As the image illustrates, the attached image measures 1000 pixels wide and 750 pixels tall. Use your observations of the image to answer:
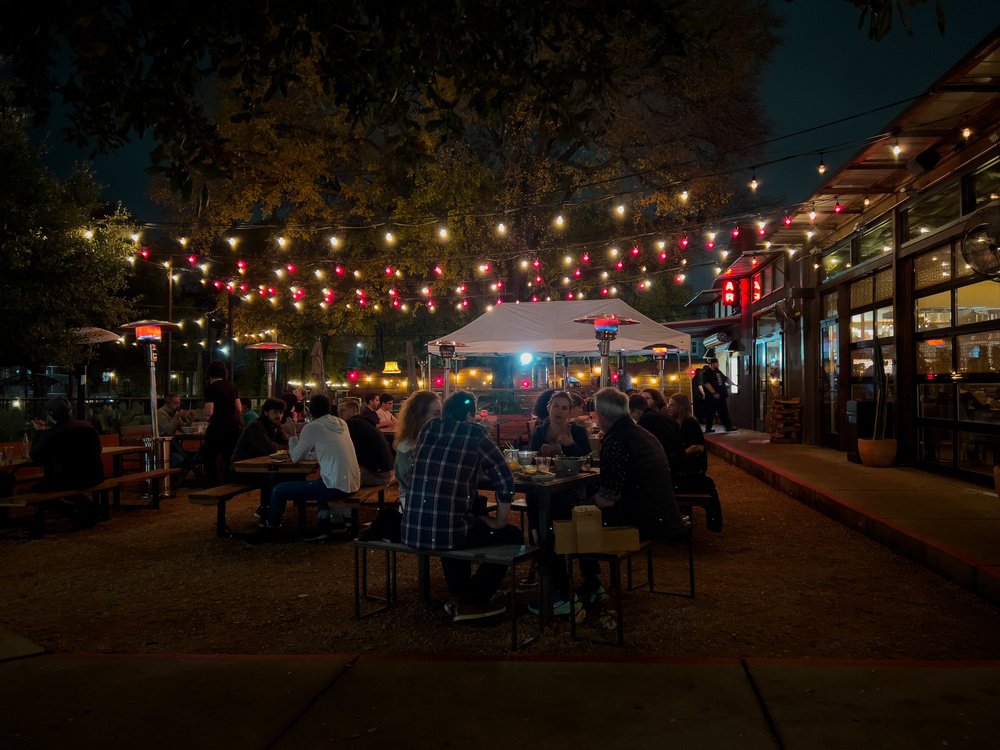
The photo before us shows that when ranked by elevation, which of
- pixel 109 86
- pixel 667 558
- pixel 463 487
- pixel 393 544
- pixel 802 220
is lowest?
pixel 667 558

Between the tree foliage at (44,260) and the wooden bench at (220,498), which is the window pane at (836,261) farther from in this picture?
the tree foliage at (44,260)

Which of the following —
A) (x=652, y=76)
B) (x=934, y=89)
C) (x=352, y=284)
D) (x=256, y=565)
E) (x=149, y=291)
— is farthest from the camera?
(x=149, y=291)

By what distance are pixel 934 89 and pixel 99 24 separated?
24.6 feet

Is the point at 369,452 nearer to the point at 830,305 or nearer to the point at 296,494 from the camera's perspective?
the point at 296,494

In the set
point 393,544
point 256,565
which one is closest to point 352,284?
point 256,565

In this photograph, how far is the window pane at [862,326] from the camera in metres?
11.9

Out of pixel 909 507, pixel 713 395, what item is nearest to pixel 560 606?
pixel 909 507

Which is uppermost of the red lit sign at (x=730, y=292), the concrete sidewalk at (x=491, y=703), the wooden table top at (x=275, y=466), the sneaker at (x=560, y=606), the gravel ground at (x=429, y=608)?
the red lit sign at (x=730, y=292)

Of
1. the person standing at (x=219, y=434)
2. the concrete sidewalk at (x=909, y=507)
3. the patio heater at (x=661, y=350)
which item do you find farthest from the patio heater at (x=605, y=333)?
the person standing at (x=219, y=434)

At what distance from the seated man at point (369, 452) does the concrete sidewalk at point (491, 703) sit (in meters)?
3.62

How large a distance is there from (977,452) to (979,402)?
618 mm

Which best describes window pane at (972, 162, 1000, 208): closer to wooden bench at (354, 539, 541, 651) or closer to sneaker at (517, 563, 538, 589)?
sneaker at (517, 563, 538, 589)

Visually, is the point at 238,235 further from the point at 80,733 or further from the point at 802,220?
the point at 80,733

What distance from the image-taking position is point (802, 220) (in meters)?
12.9
